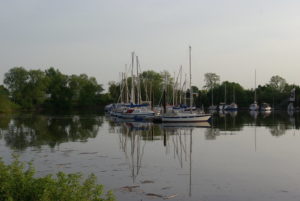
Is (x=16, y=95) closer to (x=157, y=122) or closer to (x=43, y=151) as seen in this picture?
(x=157, y=122)

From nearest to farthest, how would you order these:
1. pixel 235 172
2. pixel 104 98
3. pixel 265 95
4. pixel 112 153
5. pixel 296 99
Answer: pixel 235 172, pixel 112 153, pixel 296 99, pixel 265 95, pixel 104 98

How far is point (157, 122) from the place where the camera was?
5800cm

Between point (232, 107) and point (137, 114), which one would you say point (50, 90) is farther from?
point (137, 114)

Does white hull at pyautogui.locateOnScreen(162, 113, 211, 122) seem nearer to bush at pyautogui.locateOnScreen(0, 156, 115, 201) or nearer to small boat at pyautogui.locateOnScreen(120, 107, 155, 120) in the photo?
small boat at pyautogui.locateOnScreen(120, 107, 155, 120)

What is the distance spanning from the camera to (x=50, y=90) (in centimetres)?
15362

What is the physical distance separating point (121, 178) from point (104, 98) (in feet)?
470

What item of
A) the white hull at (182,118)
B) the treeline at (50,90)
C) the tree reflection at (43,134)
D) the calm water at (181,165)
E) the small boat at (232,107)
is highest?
the treeline at (50,90)

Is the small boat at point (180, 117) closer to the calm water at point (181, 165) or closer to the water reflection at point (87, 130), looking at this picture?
the water reflection at point (87, 130)

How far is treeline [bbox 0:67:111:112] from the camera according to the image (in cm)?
13525

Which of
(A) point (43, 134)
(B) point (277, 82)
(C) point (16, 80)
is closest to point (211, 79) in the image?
(B) point (277, 82)

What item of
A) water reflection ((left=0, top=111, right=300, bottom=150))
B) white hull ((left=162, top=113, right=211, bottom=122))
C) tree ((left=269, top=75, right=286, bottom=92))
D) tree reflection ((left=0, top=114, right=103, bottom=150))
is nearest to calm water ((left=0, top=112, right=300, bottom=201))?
tree reflection ((left=0, top=114, right=103, bottom=150))

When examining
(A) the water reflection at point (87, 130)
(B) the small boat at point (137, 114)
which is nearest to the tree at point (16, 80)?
(B) the small boat at point (137, 114)

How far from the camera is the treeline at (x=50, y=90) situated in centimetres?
13525

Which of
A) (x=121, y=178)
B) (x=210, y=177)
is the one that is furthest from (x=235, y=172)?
(x=121, y=178)
